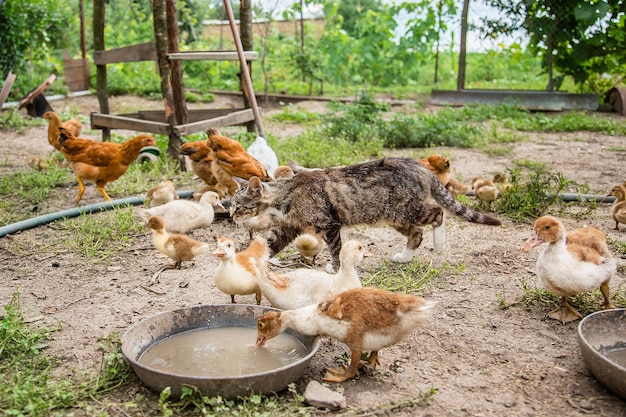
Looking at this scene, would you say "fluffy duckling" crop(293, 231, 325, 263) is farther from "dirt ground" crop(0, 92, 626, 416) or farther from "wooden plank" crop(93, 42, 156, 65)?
"wooden plank" crop(93, 42, 156, 65)

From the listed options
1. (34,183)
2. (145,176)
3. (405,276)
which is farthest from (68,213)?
(405,276)

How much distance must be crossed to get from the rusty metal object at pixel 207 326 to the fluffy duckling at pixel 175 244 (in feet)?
4.41

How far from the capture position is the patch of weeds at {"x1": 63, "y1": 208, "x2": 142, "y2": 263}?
20.4 ft

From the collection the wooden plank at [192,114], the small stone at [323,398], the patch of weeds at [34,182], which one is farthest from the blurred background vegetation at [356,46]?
the small stone at [323,398]

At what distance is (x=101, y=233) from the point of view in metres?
6.57

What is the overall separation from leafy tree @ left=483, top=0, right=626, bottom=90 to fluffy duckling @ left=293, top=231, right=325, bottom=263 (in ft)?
34.6

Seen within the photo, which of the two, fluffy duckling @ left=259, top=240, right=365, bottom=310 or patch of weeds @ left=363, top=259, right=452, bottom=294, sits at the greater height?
fluffy duckling @ left=259, top=240, right=365, bottom=310

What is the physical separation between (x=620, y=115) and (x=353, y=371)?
1212 centimetres

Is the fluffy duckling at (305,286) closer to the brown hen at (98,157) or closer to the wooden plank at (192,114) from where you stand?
the brown hen at (98,157)

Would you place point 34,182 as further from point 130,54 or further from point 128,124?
point 130,54

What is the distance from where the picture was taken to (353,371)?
3.86m

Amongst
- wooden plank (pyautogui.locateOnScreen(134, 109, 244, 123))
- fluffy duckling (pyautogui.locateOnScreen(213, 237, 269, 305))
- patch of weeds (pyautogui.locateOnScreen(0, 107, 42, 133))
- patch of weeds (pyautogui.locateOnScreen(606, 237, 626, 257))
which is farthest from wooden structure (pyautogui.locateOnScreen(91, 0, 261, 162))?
patch of weeds (pyautogui.locateOnScreen(606, 237, 626, 257))

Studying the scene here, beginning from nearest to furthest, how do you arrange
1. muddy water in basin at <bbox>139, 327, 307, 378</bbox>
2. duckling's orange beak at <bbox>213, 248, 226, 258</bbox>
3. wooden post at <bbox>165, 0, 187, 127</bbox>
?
muddy water in basin at <bbox>139, 327, 307, 378</bbox>
duckling's orange beak at <bbox>213, 248, 226, 258</bbox>
wooden post at <bbox>165, 0, 187, 127</bbox>

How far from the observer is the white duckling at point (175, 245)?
558cm
